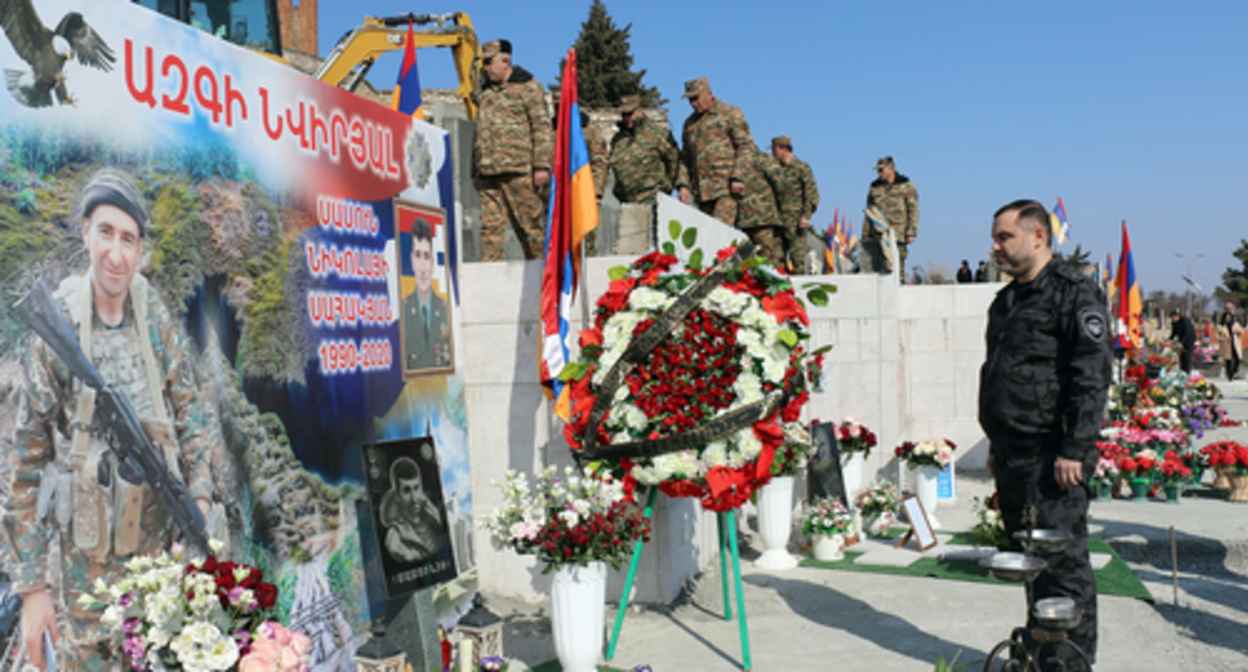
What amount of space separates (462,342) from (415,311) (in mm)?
883

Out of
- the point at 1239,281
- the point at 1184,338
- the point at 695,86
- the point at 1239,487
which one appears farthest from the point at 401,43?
the point at 1239,281

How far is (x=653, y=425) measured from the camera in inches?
226

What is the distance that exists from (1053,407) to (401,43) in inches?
516

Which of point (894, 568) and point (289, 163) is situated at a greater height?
point (289, 163)

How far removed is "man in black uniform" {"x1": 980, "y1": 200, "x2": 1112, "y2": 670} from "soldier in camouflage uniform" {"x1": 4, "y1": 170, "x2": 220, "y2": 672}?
A: 3.67 m

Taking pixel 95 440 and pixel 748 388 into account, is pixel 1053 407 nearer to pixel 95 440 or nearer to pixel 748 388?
pixel 748 388

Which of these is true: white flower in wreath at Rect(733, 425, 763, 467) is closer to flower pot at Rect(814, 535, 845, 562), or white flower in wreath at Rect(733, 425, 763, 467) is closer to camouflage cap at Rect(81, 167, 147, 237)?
camouflage cap at Rect(81, 167, 147, 237)

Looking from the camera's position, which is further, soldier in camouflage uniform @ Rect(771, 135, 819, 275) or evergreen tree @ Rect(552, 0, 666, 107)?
evergreen tree @ Rect(552, 0, 666, 107)

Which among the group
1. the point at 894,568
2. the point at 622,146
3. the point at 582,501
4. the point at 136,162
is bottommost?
the point at 894,568

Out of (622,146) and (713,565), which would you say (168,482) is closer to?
(713,565)

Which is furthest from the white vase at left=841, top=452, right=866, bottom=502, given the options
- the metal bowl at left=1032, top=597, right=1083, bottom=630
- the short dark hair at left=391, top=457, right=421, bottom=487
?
the metal bowl at left=1032, top=597, right=1083, bottom=630

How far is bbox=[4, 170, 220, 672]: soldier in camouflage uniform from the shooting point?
3695 millimetres

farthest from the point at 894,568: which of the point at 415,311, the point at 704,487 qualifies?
the point at 415,311

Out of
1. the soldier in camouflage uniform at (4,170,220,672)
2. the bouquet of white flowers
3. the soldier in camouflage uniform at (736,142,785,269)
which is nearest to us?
the bouquet of white flowers
